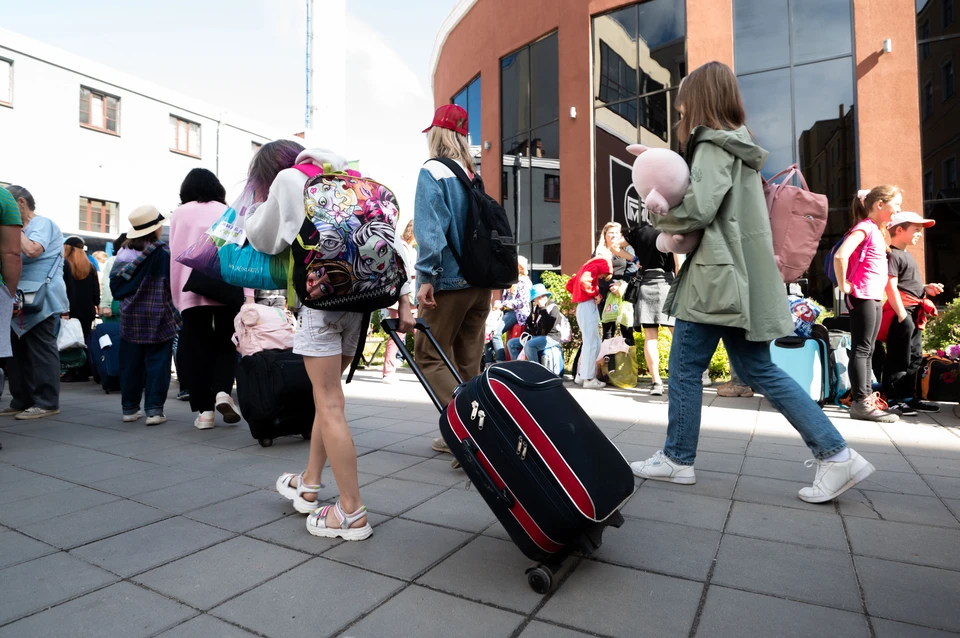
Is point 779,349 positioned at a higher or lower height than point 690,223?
lower

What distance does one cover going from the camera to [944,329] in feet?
23.6

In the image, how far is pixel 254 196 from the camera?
2838 millimetres

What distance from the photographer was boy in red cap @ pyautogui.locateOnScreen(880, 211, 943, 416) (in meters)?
5.32

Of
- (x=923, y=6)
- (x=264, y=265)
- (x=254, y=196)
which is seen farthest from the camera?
(x=923, y=6)

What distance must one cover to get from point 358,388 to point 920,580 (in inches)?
243

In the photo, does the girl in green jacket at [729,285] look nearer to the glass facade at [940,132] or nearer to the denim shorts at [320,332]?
the denim shorts at [320,332]

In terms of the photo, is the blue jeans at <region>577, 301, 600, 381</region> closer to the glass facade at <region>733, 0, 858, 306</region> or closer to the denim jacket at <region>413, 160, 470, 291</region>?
the denim jacket at <region>413, 160, 470, 291</region>

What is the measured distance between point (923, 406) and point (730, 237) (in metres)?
4.07

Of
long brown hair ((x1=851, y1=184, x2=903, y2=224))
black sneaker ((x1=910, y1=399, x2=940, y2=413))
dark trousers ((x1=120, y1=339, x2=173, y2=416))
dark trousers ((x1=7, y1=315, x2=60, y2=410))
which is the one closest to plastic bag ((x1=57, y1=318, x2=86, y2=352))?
dark trousers ((x1=7, y1=315, x2=60, y2=410))

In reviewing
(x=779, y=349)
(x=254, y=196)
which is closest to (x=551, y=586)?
(x=254, y=196)

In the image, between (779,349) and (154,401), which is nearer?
(154,401)

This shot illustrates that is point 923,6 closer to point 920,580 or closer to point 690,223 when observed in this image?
point 690,223

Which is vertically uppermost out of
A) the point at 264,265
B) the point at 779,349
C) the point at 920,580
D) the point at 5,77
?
the point at 5,77

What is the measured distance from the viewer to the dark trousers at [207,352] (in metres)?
4.82
